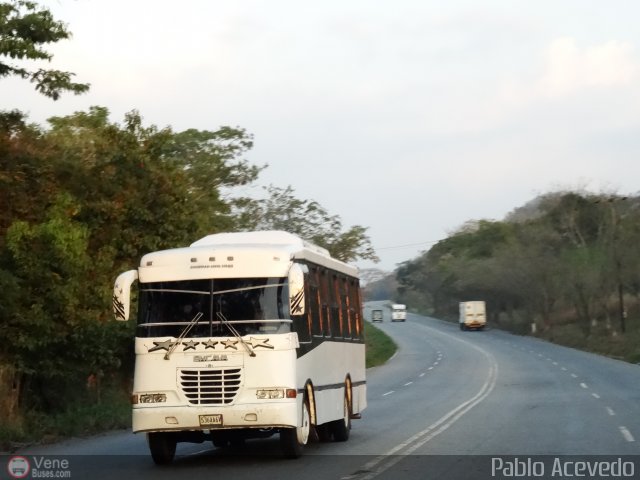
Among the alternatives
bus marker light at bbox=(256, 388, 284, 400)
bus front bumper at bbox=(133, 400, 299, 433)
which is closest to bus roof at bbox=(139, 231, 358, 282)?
bus marker light at bbox=(256, 388, 284, 400)

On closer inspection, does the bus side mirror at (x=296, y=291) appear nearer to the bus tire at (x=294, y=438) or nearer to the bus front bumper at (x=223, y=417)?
the bus front bumper at (x=223, y=417)

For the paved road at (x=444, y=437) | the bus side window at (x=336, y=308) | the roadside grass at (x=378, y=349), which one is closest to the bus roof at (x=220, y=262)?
the paved road at (x=444, y=437)

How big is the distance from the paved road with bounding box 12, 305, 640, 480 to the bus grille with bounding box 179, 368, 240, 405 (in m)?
0.89

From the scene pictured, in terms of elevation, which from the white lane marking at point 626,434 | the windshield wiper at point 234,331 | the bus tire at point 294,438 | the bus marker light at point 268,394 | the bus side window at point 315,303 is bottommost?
the white lane marking at point 626,434

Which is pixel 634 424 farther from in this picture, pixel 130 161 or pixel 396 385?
pixel 396 385

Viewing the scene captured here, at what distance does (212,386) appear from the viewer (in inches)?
602

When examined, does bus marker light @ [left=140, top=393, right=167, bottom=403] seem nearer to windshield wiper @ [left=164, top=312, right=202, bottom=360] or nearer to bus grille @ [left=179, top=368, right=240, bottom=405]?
bus grille @ [left=179, top=368, right=240, bottom=405]

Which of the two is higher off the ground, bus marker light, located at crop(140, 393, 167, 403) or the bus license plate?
bus marker light, located at crop(140, 393, 167, 403)

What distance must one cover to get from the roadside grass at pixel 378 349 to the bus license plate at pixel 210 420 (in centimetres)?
4783

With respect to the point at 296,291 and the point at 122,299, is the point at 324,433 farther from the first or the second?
the point at 122,299

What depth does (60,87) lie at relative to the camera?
2280 centimetres

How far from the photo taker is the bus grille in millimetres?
15258

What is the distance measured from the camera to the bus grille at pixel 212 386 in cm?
1526

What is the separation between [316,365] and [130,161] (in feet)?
46.6
